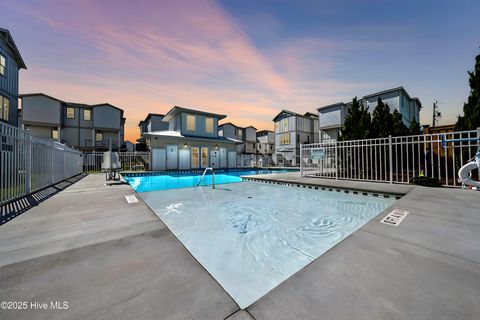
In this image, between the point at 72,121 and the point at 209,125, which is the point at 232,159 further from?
the point at 72,121

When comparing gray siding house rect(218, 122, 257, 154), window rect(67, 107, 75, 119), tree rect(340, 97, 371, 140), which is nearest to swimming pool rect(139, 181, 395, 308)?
tree rect(340, 97, 371, 140)

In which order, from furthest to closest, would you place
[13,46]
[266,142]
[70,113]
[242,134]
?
1. [266,142]
2. [242,134]
3. [70,113]
4. [13,46]

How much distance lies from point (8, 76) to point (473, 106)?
26592mm

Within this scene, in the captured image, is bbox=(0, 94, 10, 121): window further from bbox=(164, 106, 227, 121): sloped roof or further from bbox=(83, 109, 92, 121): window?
bbox=(83, 109, 92, 121): window

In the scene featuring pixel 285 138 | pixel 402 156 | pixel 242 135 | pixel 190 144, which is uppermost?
pixel 242 135

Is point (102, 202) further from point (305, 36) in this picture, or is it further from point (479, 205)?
point (305, 36)

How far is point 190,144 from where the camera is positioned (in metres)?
19.0

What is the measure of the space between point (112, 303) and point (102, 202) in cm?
421

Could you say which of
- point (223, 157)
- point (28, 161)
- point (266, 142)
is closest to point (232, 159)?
point (223, 157)

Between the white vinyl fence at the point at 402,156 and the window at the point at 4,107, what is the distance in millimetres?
19471

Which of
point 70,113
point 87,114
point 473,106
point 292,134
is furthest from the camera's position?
point 292,134

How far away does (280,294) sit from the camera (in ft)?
4.95

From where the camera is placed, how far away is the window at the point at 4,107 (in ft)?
39.8

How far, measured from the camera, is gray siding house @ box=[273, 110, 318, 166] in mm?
27922
